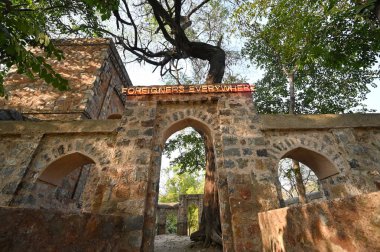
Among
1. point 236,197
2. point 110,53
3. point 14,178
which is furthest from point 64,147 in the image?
point 110,53

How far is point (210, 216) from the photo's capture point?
525cm

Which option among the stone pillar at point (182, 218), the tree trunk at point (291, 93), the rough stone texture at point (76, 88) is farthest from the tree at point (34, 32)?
the stone pillar at point (182, 218)

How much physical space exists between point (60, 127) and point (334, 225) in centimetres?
525

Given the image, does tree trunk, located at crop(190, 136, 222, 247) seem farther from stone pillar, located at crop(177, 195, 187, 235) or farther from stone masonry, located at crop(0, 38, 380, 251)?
stone pillar, located at crop(177, 195, 187, 235)

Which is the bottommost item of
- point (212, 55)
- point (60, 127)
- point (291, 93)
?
point (60, 127)

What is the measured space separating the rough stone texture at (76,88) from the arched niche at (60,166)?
2711 mm

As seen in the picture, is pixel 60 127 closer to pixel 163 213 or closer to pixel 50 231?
pixel 50 231

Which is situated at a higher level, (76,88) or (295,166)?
(76,88)

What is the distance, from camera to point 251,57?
10.4m

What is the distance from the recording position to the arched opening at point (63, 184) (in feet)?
15.2

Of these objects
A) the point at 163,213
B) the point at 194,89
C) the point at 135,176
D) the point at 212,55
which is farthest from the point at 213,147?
the point at 163,213

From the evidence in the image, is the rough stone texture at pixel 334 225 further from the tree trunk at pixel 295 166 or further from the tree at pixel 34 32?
the tree trunk at pixel 295 166

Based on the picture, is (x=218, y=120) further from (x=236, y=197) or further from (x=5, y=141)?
(x=5, y=141)

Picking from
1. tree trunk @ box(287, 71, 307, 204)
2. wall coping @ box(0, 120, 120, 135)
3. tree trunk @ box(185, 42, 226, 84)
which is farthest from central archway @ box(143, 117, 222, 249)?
tree trunk @ box(287, 71, 307, 204)
